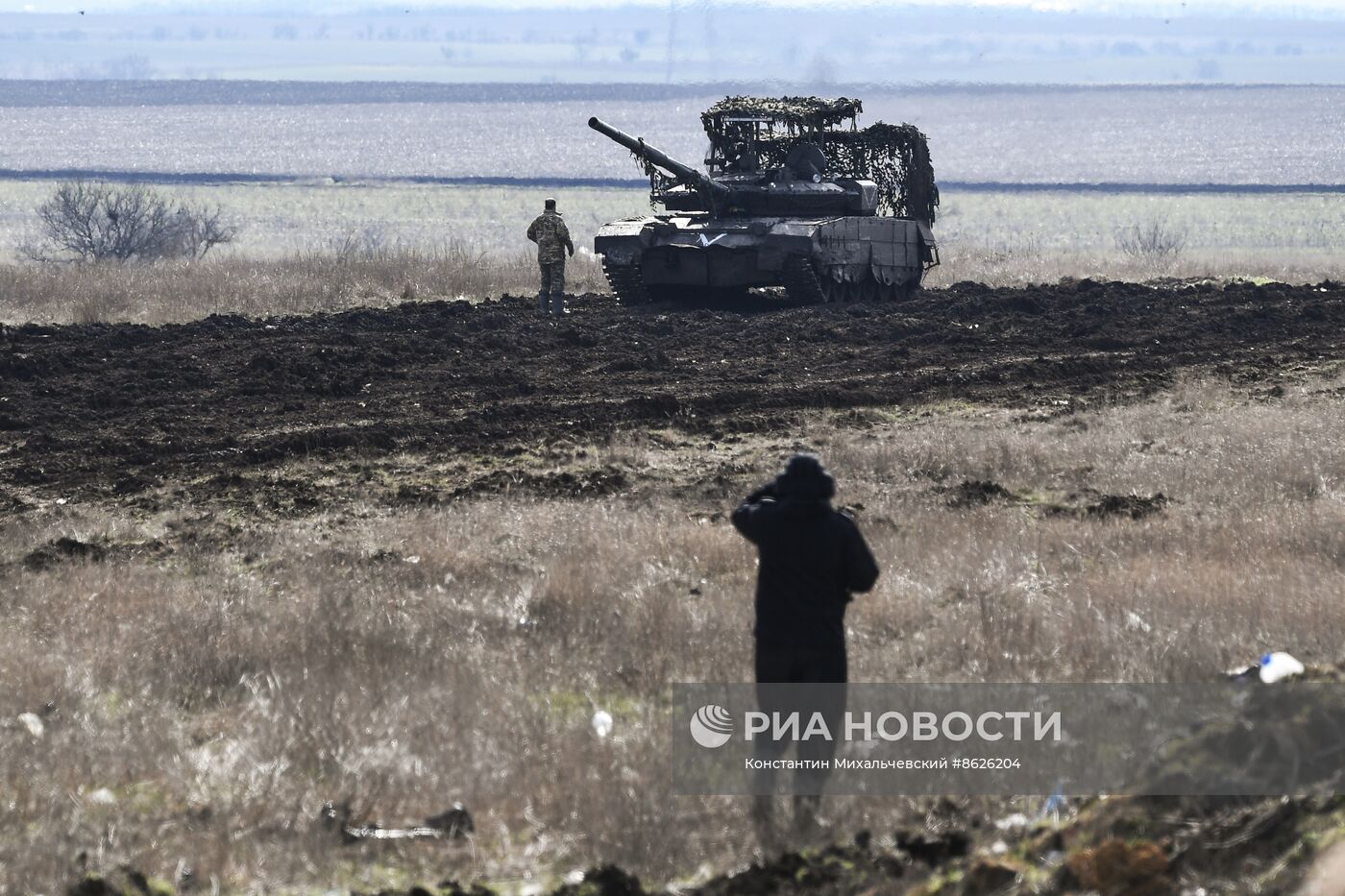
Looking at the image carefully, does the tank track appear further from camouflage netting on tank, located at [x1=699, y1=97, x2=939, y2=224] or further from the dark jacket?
the dark jacket

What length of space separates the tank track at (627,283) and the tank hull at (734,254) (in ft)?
0.04

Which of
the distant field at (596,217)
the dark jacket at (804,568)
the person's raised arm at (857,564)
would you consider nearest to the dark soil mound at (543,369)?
the dark jacket at (804,568)

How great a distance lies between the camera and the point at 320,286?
2638cm

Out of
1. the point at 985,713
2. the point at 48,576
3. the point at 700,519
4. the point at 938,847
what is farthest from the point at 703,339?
the point at 938,847

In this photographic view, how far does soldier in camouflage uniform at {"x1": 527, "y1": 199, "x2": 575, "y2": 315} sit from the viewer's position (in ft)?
77.7

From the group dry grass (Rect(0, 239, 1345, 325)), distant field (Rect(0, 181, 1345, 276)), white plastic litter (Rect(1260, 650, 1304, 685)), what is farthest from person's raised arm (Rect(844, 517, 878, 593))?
distant field (Rect(0, 181, 1345, 276))

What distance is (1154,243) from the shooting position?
42.9m

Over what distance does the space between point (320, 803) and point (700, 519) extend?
5.49m

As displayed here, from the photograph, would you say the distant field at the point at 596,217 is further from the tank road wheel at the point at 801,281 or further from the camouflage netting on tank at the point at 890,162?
the tank road wheel at the point at 801,281

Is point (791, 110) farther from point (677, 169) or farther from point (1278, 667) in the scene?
point (1278, 667)

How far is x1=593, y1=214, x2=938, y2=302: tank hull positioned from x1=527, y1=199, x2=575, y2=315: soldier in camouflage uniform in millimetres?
556

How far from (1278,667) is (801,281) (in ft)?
55.8

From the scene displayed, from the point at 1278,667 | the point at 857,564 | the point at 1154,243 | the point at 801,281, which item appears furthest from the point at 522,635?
the point at 1154,243

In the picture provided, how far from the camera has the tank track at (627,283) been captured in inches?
976
